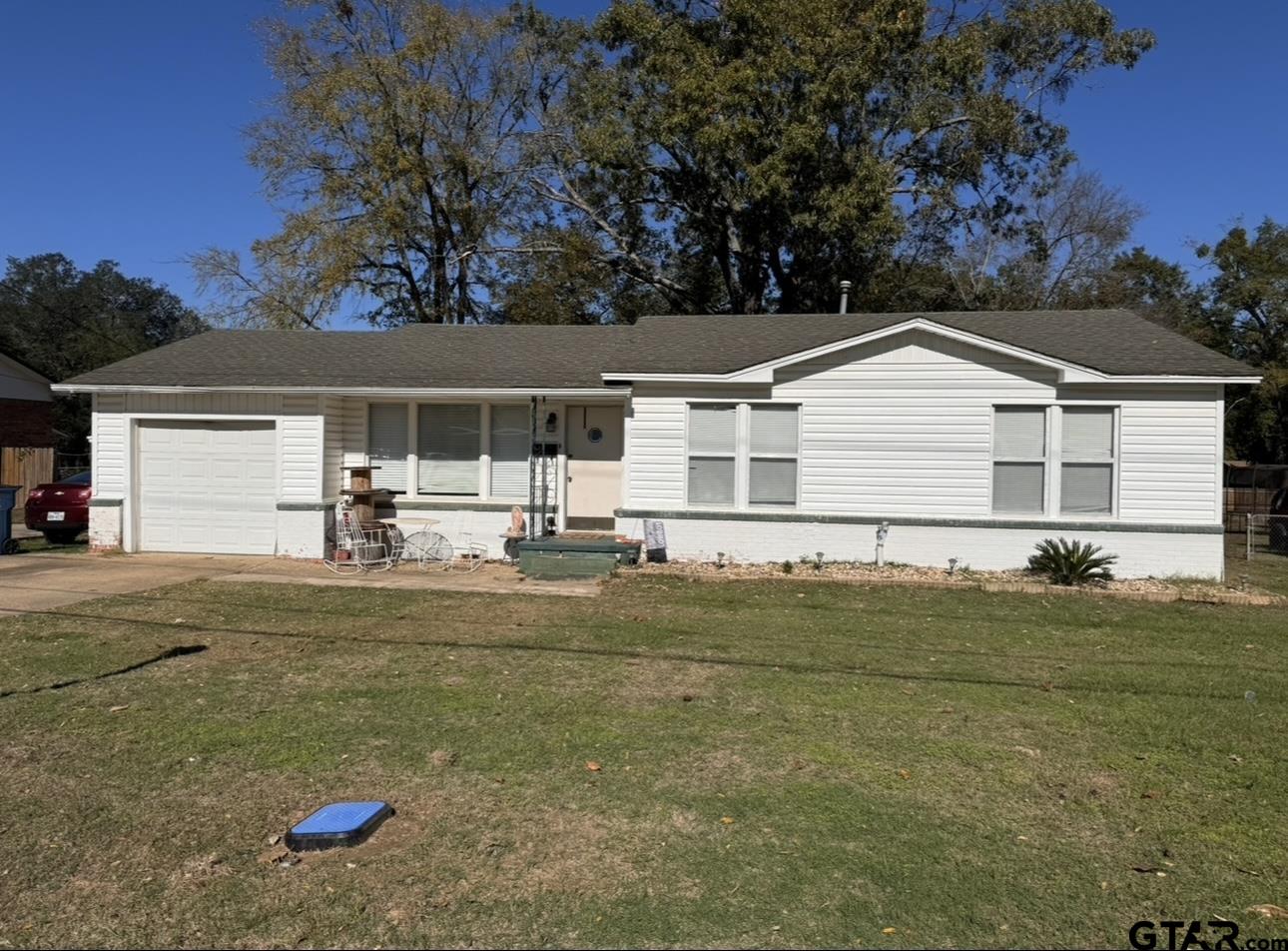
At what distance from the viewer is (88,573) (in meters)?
12.1

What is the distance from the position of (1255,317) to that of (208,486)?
1543 inches

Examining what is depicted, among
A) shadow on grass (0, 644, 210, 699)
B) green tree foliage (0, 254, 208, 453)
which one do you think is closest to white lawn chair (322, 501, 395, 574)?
shadow on grass (0, 644, 210, 699)

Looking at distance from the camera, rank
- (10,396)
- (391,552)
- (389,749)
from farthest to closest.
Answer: (10,396) < (391,552) < (389,749)

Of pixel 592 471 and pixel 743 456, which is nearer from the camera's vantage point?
pixel 743 456

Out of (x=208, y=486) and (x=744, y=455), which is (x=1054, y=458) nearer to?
(x=744, y=455)

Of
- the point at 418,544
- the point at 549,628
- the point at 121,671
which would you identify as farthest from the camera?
the point at 418,544

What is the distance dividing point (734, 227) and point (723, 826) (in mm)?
22606

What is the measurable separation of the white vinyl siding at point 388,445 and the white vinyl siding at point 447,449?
27cm

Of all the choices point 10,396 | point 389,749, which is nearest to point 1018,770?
point 389,749

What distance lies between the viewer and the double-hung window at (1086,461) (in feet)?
40.9

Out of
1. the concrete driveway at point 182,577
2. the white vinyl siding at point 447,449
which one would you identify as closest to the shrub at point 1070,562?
the concrete driveway at point 182,577

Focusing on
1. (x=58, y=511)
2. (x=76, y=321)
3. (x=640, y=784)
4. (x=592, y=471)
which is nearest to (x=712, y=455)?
(x=592, y=471)

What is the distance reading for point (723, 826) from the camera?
429cm

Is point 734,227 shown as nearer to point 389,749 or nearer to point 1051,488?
point 1051,488
